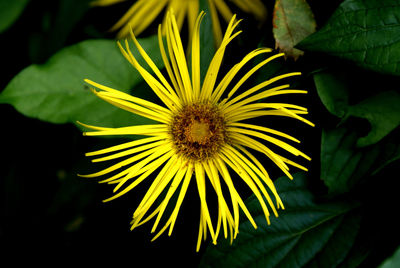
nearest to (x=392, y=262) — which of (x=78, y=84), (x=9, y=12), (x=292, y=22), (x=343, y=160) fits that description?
(x=343, y=160)

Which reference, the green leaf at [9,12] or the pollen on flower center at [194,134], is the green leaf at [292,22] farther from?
the green leaf at [9,12]

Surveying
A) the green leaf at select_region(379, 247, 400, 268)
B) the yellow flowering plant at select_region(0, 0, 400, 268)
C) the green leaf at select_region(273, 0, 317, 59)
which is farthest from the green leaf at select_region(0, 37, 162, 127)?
the green leaf at select_region(379, 247, 400, 268)

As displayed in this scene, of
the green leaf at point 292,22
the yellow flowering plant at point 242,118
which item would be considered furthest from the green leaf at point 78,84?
the green leaf at point 292,22

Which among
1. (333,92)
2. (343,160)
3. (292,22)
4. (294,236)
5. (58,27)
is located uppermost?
(58,27)

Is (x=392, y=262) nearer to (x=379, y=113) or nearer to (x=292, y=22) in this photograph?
(x=379, y=113)

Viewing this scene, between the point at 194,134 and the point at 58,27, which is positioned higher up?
the point at 58,27

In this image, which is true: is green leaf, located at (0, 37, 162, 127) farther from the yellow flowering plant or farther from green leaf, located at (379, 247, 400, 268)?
green leaf, located at (379, 247, 400, 268)

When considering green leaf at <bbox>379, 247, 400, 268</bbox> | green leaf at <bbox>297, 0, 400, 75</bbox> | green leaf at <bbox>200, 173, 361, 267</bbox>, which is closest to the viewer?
green leaf at <bbox>379, 247, 400, 268</bbox>
